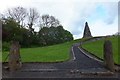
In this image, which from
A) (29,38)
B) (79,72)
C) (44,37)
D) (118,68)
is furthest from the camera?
(44,37)

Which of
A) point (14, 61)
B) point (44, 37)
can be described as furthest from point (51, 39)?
point (14, 61)

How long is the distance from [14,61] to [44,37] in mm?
48842

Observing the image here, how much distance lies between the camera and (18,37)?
5459cm

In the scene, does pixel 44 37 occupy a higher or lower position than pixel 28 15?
lower

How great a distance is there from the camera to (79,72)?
1390 centimetres

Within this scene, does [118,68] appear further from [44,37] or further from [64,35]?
[64,35]

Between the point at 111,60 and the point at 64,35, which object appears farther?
the point at 64,35

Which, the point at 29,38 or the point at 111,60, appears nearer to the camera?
the point at 111,60

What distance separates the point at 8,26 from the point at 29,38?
6566 millimetres

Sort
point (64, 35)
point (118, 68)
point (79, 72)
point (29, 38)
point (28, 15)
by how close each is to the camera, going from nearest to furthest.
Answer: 1. point (79, 72)
2. point (118, 68)
3. point (29, 38)
4. point (28, 15)
5. point (64, 35)

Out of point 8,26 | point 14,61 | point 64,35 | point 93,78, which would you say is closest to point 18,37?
point 8,26

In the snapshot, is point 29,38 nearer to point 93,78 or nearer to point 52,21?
point 52,21

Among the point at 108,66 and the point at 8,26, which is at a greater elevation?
the point at 8,26

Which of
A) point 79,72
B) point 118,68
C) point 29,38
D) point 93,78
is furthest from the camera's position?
point 29,38
